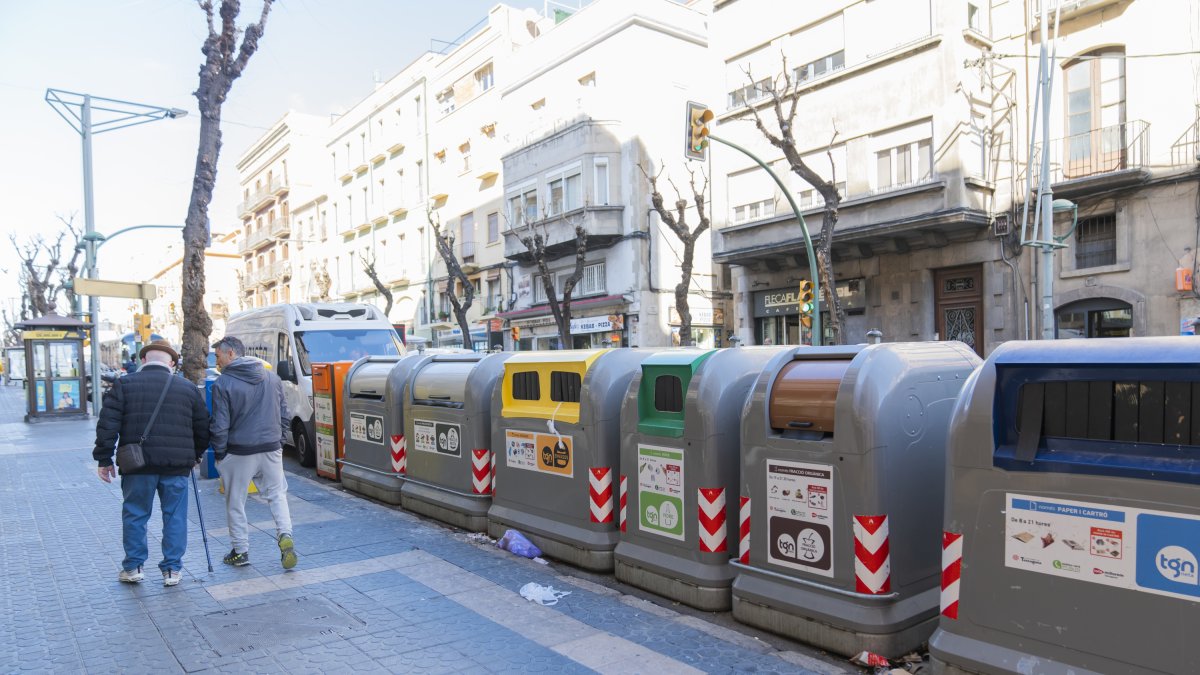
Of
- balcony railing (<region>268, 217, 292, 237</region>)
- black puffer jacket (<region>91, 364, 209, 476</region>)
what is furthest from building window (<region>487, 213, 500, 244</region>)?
black puffer jacket (<region>91, 364, 209, 476</region>)

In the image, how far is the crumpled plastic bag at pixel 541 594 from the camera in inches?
198

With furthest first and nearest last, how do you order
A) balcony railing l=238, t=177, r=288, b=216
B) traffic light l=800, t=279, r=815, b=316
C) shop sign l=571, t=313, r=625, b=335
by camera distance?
1. balcony railing l=238, t=177, r=288, b=216
2. shop sign l=571, t=313, r=625, b=335
3. traffic light l=800, t=279, r=815, b=316

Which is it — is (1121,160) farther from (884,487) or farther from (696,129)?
(884,487)

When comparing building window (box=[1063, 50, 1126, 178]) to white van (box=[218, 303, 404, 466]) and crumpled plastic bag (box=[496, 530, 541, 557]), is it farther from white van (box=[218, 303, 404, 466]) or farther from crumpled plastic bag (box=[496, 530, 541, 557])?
crumpled plastic bag (box=[496, 530, 541, 557])

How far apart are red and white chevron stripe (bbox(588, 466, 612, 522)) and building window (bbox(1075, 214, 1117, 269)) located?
50.7 feet

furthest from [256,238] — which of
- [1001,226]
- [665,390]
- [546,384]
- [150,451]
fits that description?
[665,390]

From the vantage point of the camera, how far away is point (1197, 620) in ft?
9.41

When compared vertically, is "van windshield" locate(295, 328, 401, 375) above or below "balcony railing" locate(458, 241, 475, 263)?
below

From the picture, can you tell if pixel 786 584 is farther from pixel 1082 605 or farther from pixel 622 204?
pixel 622 204

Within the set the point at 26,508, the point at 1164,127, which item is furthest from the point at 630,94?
the point at 26,508

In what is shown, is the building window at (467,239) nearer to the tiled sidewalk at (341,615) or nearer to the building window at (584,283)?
the building window at (584,283)

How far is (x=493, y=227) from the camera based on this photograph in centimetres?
3278

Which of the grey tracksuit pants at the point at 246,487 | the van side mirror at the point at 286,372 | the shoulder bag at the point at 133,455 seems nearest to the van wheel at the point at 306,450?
the van side mirror at the point at 286,372

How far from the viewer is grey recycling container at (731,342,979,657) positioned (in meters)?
4.05
